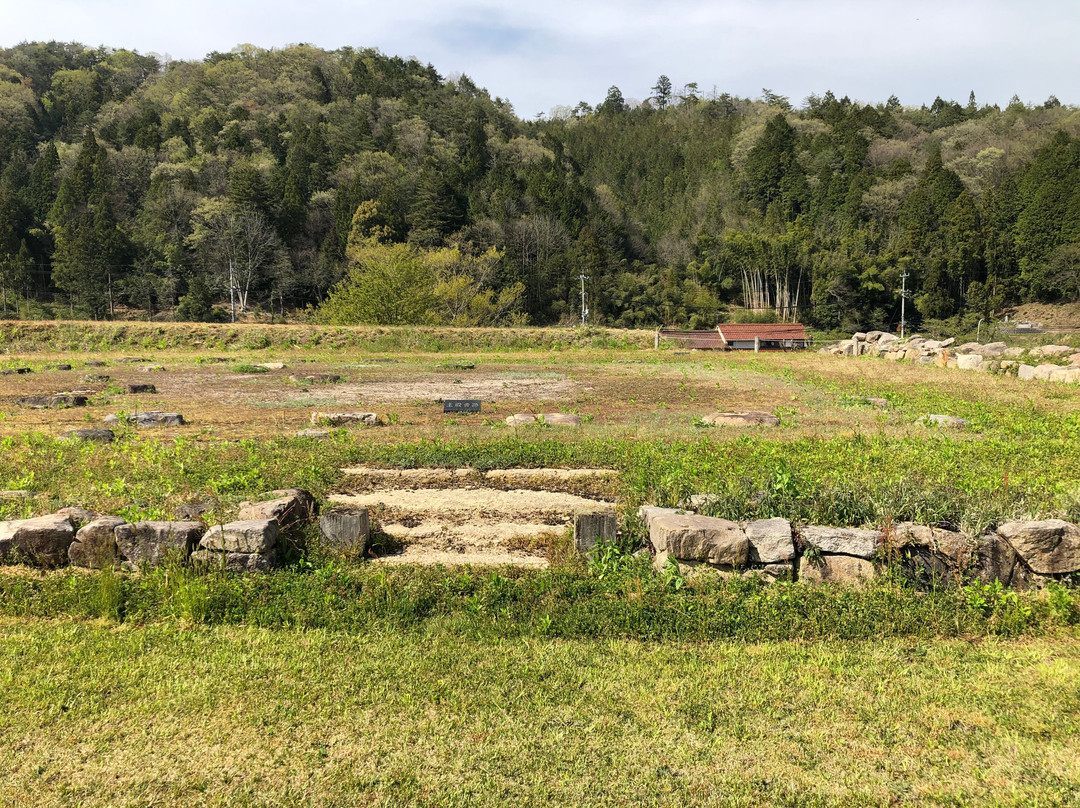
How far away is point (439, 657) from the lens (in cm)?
407

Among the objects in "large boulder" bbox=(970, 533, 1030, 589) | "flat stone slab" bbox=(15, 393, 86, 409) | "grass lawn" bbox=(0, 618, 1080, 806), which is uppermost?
"flat stone slab" bbox=(15, 393, 86, 409)

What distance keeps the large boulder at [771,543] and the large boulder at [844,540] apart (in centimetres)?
16

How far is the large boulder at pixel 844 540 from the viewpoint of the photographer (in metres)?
4.95

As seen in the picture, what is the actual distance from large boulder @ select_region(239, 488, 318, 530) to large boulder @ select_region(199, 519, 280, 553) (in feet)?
0.92

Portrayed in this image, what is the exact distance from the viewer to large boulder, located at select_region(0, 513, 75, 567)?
518 cm

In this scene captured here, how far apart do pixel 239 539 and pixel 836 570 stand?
458 cm

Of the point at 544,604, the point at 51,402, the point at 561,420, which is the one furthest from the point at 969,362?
the point at 51,402

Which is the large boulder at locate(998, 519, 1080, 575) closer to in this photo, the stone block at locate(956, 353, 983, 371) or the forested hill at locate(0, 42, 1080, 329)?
the stone block at locate(956, 353, 983, 371)

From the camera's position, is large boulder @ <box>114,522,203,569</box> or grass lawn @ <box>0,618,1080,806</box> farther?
large boulder @ <box>114,522,203,569</box>

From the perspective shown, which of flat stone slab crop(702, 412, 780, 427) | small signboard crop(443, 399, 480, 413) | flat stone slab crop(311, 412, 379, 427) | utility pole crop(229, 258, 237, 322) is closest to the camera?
flat stone slab crop(702, 412, 780, 427)

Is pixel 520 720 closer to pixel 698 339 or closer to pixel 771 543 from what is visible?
pixel 771 543

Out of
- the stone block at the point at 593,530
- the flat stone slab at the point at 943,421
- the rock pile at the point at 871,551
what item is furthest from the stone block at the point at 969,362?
the stone block at the point at 593,530

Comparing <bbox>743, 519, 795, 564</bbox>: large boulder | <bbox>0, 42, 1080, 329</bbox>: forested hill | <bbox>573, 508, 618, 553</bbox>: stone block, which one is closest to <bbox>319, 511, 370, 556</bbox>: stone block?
<bbox>573, 508, 618, 553</bbox>: stone block

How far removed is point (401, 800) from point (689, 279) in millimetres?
69844
